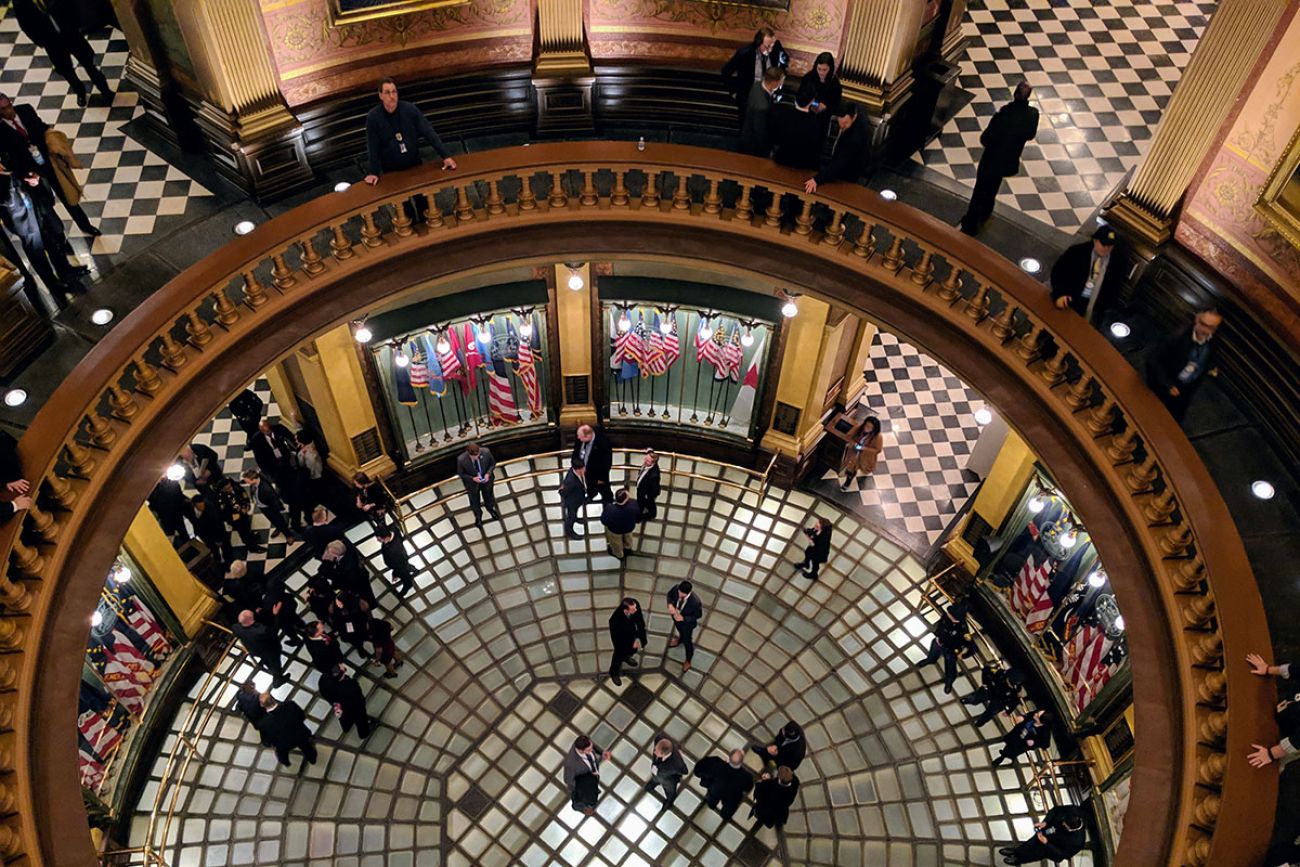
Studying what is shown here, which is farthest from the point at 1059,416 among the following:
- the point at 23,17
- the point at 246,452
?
the point at 23,17

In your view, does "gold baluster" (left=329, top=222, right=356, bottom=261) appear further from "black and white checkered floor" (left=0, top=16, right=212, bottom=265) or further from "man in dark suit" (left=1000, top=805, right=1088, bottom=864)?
"man in dark suit" (left=1000, top=805, right=1088, bottom=864)

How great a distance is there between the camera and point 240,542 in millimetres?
14266

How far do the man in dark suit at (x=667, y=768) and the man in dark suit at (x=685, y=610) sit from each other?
1.54 metres

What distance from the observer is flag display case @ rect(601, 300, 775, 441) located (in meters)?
14.1

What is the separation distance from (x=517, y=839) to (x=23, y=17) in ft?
37.9

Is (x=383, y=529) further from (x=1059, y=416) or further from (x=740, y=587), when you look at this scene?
(x=1059, y=416)

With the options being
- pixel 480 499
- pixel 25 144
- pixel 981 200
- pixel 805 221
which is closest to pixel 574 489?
pixel 480 499

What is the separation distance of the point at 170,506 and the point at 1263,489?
11.9 metres

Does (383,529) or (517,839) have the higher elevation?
(383,529)

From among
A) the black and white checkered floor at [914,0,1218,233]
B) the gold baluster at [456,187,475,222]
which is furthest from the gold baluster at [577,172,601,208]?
the black and white checkered floor at [914,0,1218,233]

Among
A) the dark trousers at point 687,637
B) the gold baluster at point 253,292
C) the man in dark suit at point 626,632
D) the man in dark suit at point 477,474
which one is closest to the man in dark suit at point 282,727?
the man in dark suit at point 626,632

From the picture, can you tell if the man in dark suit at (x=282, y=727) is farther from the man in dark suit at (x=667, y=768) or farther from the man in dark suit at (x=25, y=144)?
the man in dark suit at (x=25, y=144)

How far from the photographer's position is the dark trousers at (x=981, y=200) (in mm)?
10977

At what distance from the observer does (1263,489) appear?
954cm
